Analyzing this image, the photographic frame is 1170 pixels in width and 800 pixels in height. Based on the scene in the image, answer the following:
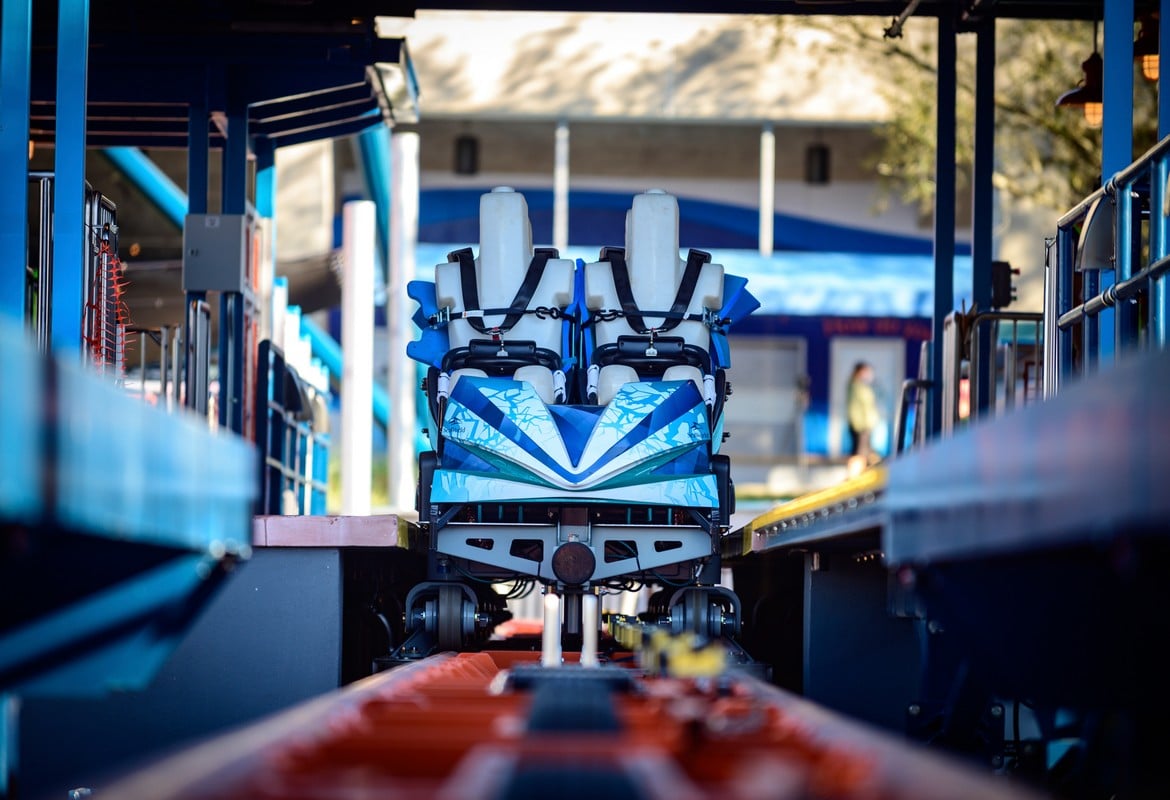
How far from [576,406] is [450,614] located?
1.32m

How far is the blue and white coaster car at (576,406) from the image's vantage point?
9.60 metres

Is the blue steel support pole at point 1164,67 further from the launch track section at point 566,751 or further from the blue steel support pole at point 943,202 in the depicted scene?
the blue steel support pole at point 943,202

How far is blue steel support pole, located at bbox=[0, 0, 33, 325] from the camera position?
8.40 metres

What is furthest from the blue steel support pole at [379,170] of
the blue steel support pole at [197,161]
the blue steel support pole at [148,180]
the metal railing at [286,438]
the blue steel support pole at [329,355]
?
the blue steel support pole at [197,161]

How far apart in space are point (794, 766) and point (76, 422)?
168cm

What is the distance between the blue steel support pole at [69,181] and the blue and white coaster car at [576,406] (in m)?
2.11

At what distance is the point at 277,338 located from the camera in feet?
56.2

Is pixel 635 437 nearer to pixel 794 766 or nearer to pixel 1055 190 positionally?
Result: pixel 794 766

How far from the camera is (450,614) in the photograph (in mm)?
10031

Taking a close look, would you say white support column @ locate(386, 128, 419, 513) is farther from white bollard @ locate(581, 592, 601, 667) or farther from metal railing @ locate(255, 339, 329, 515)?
white bollard @ locate(581, 592, 601, 667)

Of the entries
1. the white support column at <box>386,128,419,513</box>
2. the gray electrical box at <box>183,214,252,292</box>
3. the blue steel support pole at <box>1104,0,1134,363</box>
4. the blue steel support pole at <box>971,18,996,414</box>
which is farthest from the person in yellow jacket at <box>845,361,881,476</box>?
the blue steel support pole at <box>1104,0,1134,363</box>

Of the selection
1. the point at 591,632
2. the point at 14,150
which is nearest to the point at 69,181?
the point at 14,150

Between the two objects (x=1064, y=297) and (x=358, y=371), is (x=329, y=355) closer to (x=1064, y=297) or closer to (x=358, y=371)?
(x=358, y=371)

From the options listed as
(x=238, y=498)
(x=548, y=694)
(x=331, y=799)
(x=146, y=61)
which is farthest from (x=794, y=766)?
(x=146, y=61)
